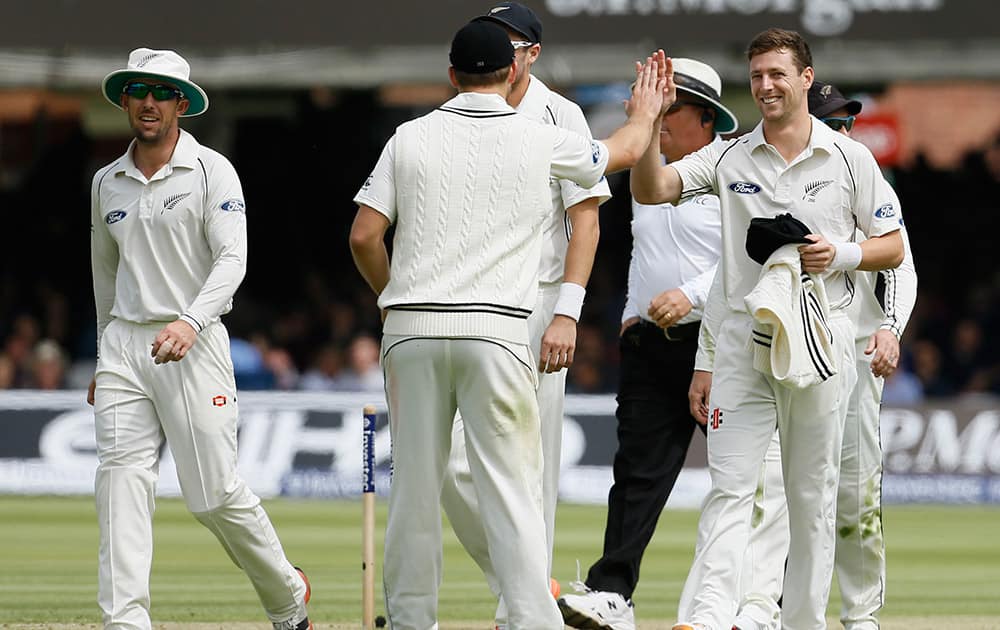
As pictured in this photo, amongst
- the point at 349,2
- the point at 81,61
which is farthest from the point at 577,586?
the point at 81,61

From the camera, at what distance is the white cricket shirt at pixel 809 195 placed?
6609mm

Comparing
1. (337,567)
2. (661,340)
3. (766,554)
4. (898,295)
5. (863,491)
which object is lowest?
(337,567)

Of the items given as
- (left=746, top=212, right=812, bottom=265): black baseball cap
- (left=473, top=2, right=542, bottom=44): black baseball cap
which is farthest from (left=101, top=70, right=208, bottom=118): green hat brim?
(left=746, top=212, right=812, bottom=265): black baseball cap

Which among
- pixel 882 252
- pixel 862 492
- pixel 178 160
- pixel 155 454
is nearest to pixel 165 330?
pixel 155 454

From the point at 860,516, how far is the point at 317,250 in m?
15.3

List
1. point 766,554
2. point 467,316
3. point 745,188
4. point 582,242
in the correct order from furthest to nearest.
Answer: point 766,554 < point 582,242 < point 745,188 < point 467,316

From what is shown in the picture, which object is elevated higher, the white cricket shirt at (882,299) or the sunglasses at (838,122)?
the sunglasses at (838,122)

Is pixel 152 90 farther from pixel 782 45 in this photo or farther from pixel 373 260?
A: pixel 782 45

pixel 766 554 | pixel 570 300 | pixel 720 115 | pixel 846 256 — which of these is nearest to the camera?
pixel 846 256

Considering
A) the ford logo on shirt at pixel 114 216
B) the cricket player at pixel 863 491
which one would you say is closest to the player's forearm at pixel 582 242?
the cricket player at pixel 863 491

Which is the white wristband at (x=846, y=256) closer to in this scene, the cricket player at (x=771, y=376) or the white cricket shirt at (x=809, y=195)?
the cricket player at (x=771, y=376)

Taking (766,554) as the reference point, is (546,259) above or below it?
above

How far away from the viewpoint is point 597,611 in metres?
7.53

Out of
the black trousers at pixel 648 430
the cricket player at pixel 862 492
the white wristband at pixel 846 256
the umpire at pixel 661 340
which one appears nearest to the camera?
the white wristband at pixel 846 256
